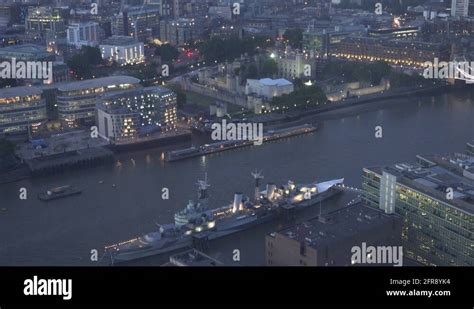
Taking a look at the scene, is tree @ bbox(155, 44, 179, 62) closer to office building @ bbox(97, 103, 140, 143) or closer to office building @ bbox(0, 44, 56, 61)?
office building @ bbox(0, 44, 56, 61)

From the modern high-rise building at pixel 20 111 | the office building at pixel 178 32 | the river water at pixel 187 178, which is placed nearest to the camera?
the river water at pixel 187 178

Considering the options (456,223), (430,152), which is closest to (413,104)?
(430,152)

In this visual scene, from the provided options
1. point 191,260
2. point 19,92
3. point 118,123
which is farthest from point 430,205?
point 19,92

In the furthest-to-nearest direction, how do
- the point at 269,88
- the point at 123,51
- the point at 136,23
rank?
the point at 136,23 → the point at 123,51 → the point at 269,88

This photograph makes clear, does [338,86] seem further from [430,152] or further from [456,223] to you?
[456,223]

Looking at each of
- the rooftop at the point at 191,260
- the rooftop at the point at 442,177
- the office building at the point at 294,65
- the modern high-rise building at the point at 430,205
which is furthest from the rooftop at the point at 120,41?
the rooftop at the point at 191,260

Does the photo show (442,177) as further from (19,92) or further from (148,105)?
(19,92)

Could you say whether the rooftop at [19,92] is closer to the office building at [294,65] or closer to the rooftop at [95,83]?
the rooftop at [95,83]
